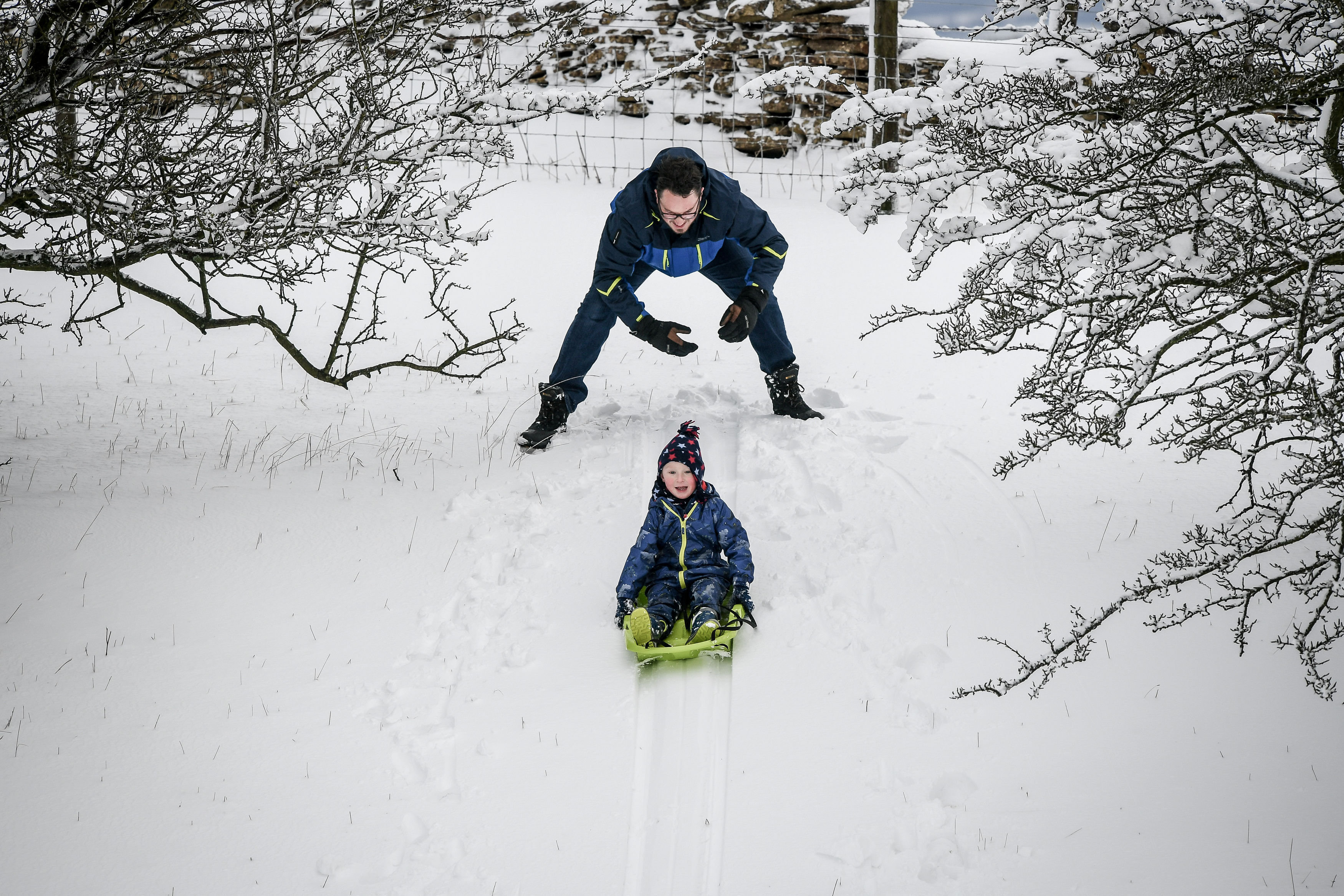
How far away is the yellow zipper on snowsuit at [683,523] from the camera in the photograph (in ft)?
14.6

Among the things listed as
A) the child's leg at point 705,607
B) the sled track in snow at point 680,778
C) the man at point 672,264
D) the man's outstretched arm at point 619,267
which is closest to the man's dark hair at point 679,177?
the man at point 672,264

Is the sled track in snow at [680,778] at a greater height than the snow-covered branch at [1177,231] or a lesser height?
lesser

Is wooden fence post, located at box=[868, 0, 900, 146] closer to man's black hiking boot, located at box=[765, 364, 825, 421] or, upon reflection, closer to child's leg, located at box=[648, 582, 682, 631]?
man's black hiking boot, located at box=[765, 364, 825, 421]

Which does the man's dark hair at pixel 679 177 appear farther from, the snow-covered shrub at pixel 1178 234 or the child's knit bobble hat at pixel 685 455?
the child's knit bobble hat at pixel 685 455

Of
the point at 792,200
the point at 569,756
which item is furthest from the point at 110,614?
the point at 792,200

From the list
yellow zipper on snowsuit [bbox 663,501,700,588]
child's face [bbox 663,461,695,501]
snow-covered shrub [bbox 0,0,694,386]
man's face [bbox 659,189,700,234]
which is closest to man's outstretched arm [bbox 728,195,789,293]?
man's face [bbox 659,189,700,234]

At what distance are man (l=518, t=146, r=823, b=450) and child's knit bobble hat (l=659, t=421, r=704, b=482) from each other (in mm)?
720

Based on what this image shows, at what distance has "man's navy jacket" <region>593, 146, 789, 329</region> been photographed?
5.13 m

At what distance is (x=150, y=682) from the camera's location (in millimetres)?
3895

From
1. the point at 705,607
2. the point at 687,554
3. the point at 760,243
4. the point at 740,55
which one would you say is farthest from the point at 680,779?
the point at 740,55

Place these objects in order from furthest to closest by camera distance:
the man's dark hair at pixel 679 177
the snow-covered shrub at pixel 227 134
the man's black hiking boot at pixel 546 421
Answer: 1. the man's black hiking boot at pixel 546 421
2. the man's dark hair at pixel 679 177
3. the snow-covered shrub at pixel 227 134

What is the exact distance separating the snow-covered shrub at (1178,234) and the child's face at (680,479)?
3.98 ft

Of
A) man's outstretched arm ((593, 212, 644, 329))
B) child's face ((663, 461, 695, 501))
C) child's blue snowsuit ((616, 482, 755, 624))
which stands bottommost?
child's blue snowsuit ((616, 482, 755, 624))

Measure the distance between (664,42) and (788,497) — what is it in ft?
25.3
